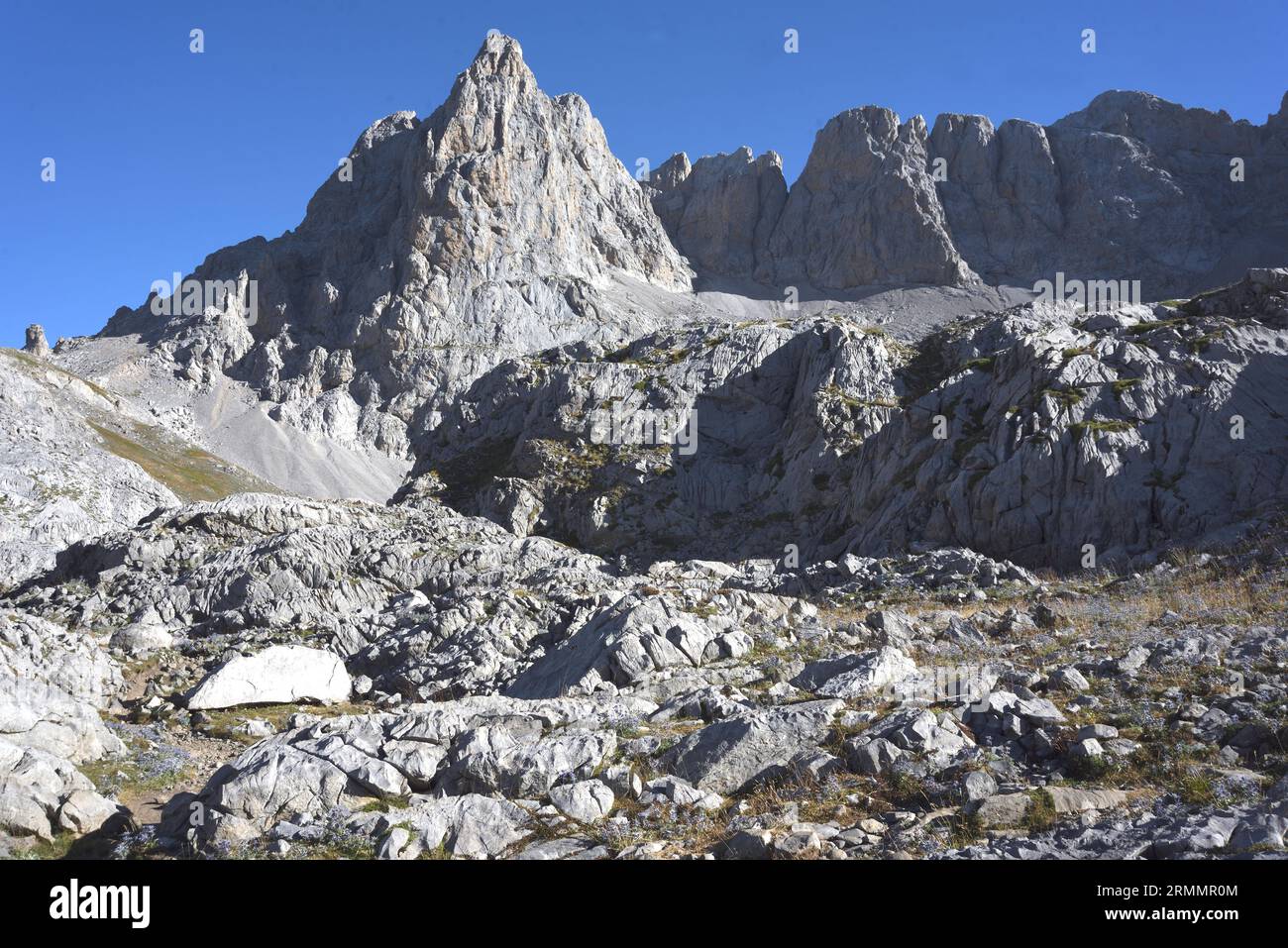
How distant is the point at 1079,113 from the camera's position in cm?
19238

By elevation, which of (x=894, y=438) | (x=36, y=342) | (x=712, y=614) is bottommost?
(x=712, y=614)

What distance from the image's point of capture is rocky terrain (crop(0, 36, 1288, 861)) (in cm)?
1166

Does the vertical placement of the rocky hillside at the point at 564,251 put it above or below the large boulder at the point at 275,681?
above

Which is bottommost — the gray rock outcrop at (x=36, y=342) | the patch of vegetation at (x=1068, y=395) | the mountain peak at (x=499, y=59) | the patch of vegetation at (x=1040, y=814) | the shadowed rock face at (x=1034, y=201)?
the patch of vegetation at (x=1040, y=814)

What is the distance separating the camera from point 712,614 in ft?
85.9

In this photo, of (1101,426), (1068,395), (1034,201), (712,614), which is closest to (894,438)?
(1068,395)

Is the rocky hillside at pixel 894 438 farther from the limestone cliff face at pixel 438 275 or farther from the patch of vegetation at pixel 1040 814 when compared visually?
the limestone cliff face at pixel 438 275

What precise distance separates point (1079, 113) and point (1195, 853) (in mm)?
225526

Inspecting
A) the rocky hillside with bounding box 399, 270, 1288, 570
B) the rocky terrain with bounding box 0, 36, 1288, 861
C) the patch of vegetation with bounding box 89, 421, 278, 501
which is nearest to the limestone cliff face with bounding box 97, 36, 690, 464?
the patch of vegetation with bounding box 89, 421, 278, 501

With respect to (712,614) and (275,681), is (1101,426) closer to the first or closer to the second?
(712,614)

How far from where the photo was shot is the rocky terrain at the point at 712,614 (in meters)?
11.7

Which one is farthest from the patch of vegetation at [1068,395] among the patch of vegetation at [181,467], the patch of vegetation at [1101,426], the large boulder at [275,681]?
the patch of vegetation at [181,467]

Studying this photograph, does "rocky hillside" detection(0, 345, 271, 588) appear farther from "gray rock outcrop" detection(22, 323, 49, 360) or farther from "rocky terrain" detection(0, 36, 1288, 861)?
"gray rock outcrop" detection(22, 323, 49, 360)

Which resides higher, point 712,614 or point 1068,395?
point 1068,395
